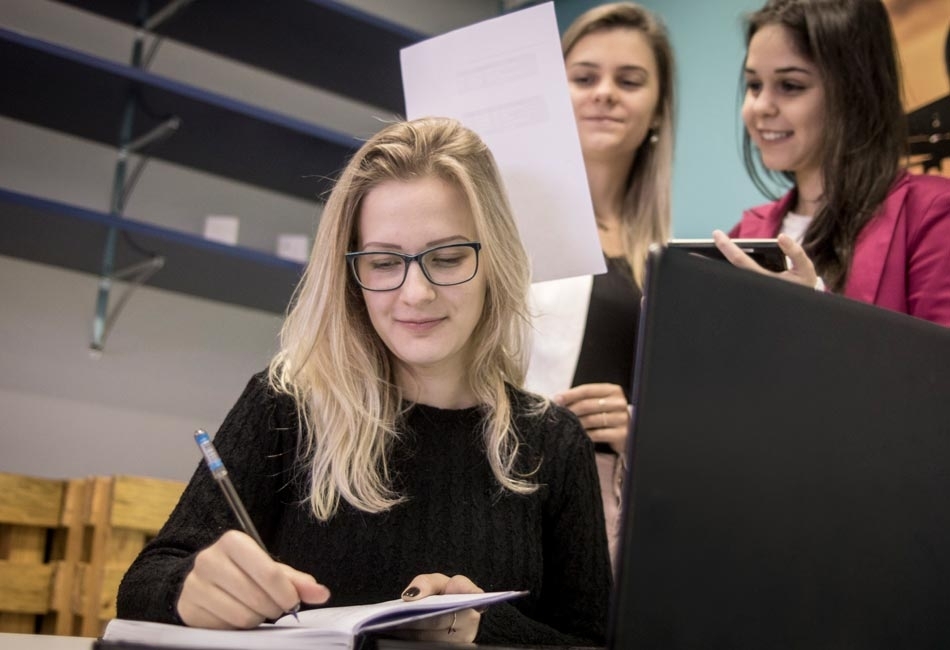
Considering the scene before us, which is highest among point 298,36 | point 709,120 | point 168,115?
point 298,36

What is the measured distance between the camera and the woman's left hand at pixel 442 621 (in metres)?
0.78

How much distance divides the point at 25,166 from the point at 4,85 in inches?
12.7

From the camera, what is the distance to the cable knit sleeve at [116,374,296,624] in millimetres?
936

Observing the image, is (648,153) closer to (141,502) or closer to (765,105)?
(765,105)

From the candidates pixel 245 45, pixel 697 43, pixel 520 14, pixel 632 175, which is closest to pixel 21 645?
pixel 520 14

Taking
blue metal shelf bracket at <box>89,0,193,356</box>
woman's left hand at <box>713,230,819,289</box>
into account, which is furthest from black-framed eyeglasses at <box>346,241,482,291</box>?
blue metal shelf bracket at <box>89,0,193,356</box>

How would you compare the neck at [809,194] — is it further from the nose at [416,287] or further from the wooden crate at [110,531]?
the wooden crate at [110,531]

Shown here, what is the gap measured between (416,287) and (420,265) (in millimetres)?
30

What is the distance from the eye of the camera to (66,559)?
7.68 feet

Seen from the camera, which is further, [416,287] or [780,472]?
[416,287]

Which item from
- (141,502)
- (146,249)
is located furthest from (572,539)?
(146,249)

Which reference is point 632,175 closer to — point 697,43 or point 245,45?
point 697,43

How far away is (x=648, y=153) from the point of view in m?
1.89

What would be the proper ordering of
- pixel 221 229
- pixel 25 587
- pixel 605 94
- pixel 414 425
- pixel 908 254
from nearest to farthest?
pixel 414 425 → pixel 908 254 → pixel 605 94 → pixel 25 587 → pixel 221 229
